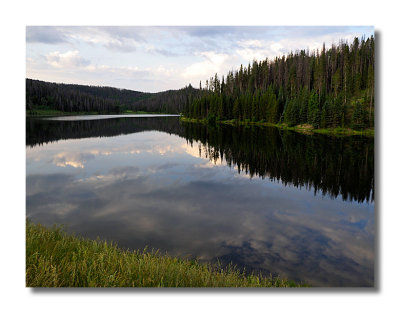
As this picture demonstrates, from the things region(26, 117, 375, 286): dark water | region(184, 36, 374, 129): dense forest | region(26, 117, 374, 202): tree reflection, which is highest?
region(184, 36, 374, 129): dense forest

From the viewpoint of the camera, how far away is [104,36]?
31.8 ft

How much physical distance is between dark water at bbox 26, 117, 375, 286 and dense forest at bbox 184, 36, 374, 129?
2072 cm

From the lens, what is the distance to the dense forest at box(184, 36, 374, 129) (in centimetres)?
5147

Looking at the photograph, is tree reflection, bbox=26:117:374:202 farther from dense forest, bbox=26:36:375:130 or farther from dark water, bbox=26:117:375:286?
dense forest, bbox=26:36:375:130

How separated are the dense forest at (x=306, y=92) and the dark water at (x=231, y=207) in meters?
20.7

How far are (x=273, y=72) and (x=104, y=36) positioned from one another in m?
102

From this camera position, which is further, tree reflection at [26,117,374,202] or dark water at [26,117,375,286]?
tree reflection at [26,117,374,202]

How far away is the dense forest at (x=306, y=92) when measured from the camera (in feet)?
169

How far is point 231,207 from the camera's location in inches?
629

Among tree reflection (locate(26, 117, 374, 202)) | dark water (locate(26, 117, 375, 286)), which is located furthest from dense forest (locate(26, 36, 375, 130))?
dark water (locate(26, 117, 375, 286))

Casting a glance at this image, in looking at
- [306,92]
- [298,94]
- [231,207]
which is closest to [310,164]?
[231,207]

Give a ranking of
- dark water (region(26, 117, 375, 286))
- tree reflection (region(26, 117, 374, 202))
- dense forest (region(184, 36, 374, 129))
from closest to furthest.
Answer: dark water (region(26, 117, 375, 286)), tree reflection (region(26, 117, 374, 202)), dense forest (region(184, 36, 374, 129))

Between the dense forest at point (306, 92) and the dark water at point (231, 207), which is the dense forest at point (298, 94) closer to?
the dense forest at point (306, 92)

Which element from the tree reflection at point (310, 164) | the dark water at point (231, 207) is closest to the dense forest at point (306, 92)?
the tree reflection at point (310, 164)
